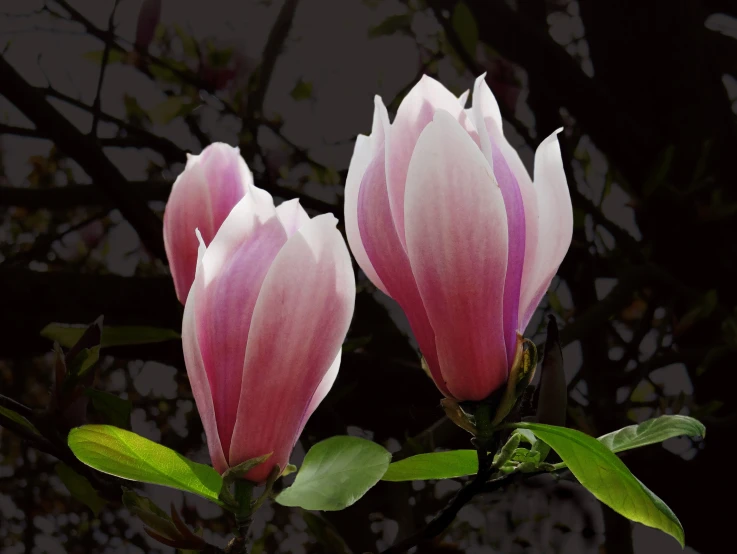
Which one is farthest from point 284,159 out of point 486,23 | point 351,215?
point 351,215

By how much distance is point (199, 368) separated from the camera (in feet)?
0.91

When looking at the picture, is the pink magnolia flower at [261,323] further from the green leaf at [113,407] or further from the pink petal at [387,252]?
the green leaf at [113,407]

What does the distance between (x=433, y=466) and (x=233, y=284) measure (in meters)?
0.12

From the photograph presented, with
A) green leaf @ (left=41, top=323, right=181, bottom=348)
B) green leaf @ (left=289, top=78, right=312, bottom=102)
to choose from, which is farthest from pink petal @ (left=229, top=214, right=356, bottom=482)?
green leaf @ (left=289, top=78, right=312, bottom=102)

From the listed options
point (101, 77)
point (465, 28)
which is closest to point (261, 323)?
point (101, 77)

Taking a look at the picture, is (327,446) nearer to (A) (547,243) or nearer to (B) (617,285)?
(A) (547,243)

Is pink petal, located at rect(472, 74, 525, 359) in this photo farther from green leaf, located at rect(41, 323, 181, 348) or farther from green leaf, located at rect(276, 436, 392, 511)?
green leaf, located at rect(41, 323, 181, 348)

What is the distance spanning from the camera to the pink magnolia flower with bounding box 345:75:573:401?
10.0 inches

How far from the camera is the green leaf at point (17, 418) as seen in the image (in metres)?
0.33

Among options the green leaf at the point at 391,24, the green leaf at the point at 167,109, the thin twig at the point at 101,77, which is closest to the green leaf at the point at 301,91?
the green leaf at the point at 391,24

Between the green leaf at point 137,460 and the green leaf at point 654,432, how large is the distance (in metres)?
0.17

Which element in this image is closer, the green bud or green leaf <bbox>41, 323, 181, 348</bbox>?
the green bud

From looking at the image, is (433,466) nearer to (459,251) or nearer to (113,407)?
(459,251)

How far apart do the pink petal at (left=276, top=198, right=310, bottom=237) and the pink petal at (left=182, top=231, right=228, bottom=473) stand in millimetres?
35
